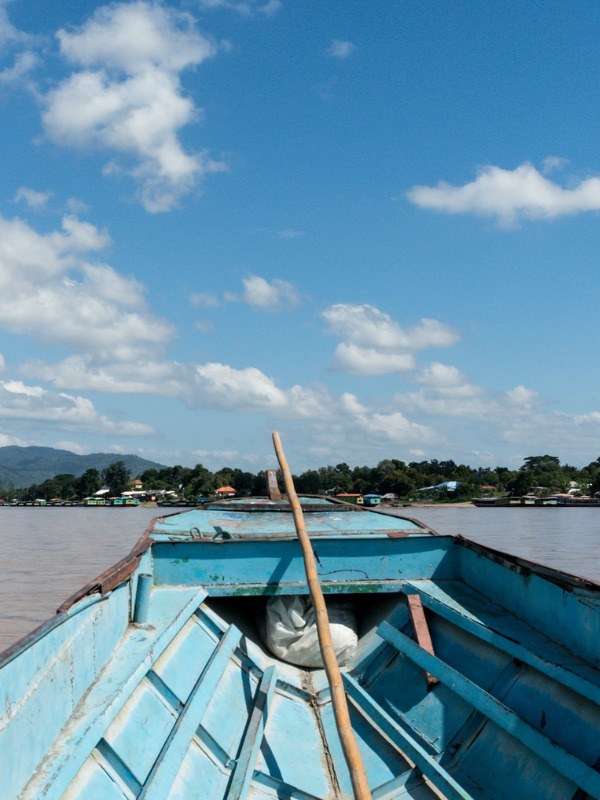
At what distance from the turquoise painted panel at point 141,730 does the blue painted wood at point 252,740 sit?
400 mm

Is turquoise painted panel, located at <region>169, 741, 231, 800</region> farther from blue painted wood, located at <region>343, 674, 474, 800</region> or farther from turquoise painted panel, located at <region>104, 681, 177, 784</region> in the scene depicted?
blue painted wood, located at <region>343, 674, 474, 800</region>

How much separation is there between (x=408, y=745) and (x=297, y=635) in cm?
182

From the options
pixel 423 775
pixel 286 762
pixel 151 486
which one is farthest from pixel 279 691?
pixel 151 486

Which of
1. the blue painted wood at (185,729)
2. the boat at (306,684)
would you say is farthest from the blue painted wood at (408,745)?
the blue painted wood at (185,729)

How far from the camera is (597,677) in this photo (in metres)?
3.65

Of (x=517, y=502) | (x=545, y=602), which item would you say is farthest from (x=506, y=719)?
(x=517, y=502)

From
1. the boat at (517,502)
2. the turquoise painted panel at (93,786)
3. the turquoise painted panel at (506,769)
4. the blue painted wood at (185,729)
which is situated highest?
the turquoise painted panel at (93,786)

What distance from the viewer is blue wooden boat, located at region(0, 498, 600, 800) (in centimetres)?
291

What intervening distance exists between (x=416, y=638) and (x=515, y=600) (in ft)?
2.39

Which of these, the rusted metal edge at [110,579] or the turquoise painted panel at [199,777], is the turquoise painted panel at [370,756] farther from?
the rusted metal edge at [110,579]

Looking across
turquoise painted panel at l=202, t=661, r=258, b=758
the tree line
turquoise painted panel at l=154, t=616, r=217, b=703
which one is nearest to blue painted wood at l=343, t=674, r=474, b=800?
turquoise painted panel at l=202, t=661, r=258, b=758

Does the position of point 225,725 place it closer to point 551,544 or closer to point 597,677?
point 597,677

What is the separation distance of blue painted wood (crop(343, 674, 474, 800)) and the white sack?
0.76m

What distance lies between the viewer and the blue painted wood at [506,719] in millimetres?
3113
